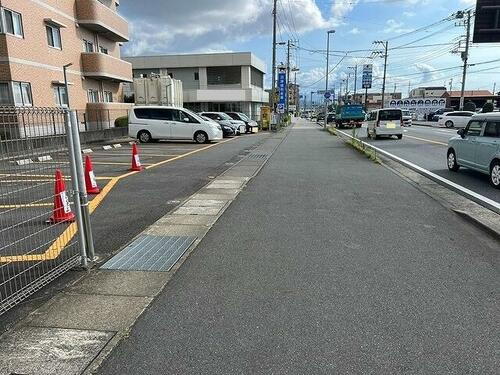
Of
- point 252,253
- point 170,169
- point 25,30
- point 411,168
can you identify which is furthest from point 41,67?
point 252,253

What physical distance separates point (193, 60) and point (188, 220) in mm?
50691

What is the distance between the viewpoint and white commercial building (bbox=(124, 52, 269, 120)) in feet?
169

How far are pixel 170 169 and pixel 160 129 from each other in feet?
33.8

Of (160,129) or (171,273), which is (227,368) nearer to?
(171,273)

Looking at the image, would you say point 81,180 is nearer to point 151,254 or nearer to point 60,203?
point 151,254

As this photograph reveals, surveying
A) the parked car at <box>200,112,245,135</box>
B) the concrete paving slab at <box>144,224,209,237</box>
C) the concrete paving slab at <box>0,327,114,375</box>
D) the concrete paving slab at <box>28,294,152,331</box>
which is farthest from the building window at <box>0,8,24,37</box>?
the concrete paving slab at <box>0,327,114,375</box>

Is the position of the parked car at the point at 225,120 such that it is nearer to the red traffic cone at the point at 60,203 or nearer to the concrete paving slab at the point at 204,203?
the concrete paving slab at the point at 204,203

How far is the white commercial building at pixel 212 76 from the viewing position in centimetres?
5156

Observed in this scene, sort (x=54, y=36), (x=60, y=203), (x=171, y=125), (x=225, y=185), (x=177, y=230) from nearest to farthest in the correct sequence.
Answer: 1. (x=60, y=203)
2. (x=177, y=230)
3. (x=225, y=185)
4. (x=171, y=125)
5. (x=54, y=36)

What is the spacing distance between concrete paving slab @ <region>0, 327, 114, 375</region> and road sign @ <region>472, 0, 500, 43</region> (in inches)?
573

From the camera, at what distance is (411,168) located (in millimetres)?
12461

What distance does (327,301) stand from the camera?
3.74 m

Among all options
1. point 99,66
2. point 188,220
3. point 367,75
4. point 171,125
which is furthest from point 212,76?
point 188,220

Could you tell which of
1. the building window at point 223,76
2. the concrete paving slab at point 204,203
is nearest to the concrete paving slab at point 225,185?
the concrete paving slab at point 204,203
